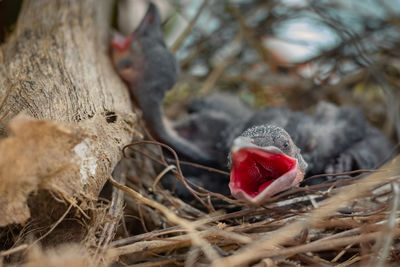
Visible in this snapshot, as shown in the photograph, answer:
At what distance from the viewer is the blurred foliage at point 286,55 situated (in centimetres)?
170

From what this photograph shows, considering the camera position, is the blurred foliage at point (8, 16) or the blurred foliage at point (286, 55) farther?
the blurred foliage at point (286, 55)

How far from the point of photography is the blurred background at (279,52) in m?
1.69

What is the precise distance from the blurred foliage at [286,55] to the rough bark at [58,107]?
0.66m

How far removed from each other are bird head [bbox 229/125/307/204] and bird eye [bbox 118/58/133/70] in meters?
0.54

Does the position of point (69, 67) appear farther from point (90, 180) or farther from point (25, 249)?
point (25, 249)

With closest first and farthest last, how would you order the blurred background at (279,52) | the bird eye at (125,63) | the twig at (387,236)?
the twig at (387,236) → the bird eye at (125,63) → the blurred background at (279,52)

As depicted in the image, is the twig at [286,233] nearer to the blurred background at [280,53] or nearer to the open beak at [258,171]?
the open beak at [258,171]

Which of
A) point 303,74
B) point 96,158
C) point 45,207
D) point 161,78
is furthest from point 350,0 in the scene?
point 45,207

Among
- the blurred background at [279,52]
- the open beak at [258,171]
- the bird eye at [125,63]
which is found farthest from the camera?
the blurred background at [279,52]

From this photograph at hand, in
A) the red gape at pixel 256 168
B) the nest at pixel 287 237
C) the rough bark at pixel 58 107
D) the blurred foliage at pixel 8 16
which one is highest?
the blurred foliage at pixel 8 16

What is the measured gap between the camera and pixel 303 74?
186 centimetres

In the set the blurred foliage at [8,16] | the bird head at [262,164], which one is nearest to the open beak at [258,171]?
the bird head at [262,164]

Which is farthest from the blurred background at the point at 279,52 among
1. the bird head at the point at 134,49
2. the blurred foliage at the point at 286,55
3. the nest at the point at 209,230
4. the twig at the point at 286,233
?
the twig at the point at 286,233

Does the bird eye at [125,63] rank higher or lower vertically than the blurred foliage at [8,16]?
lower
